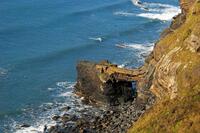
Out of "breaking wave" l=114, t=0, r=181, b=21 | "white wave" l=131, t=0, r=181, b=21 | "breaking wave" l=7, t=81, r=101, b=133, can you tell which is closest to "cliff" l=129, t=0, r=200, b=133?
"breaking wave" l=7, t=81, r=101, b=133

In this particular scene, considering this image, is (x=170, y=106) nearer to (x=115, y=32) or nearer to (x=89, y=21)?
(x=115, y=32)

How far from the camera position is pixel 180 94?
47.1 m

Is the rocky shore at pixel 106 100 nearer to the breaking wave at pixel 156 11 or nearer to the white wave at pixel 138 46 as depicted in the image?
the white wave at pixel 138 46

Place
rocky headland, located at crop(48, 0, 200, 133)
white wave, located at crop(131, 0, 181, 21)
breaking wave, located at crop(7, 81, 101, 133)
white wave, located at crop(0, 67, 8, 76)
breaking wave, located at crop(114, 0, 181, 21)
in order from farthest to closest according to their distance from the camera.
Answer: white wave, located at crop(131, 0, 181, 21), breaking wave, located at crop(114, 0, 181, 21), white wave, located at crop(0, 67, 8, 76), breaking wave, located at crop(7, 81, 101, 133), rocky headland, located at crop(48, 0, 200, 133)

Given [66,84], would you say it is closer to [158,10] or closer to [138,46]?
[138,46]

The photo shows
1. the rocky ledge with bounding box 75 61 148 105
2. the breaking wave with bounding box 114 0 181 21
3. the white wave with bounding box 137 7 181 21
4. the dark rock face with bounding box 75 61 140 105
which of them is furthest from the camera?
the breaking wave with bounding box 114 0 181 21

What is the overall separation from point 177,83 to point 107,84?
25.1 metres

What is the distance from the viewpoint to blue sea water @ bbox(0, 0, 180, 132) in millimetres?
77875

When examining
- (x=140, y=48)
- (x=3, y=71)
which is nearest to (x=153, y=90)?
(x=3, y=71)

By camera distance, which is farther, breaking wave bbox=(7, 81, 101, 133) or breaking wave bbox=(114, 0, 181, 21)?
breaking wave bbox=(114, 0, 181, 21)

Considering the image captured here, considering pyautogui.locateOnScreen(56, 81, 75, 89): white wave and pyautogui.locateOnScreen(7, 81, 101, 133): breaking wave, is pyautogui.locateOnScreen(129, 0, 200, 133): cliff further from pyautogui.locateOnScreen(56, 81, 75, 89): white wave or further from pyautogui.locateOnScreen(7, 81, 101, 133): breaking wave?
pyautogui.locateOnScreen(56, 81, 75, 89): white wave

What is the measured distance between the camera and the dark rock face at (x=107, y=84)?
7388cm

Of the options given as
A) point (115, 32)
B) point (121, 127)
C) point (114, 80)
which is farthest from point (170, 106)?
point (115, 32)

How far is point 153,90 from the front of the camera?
58469 mm
